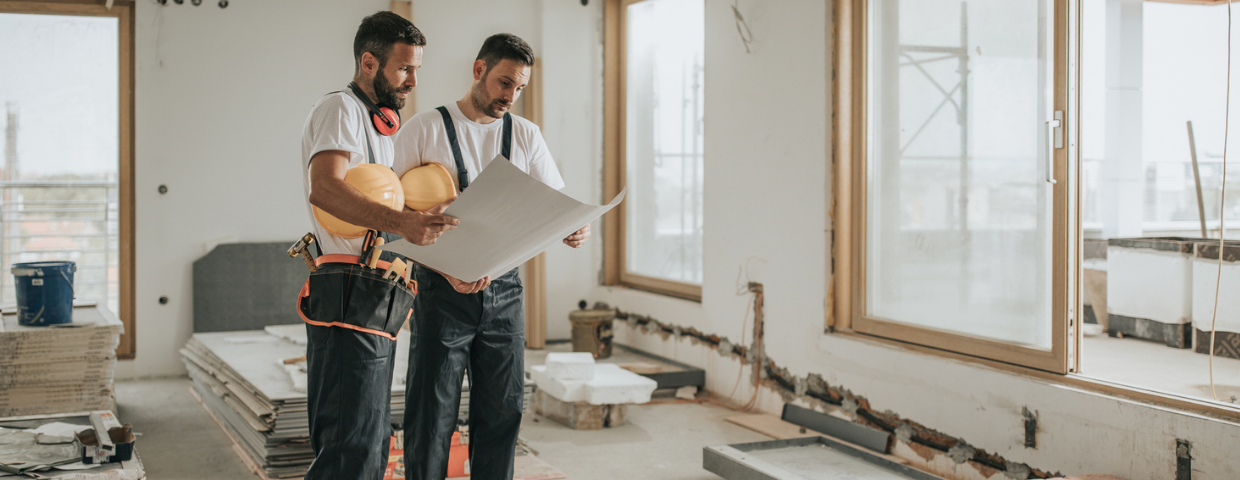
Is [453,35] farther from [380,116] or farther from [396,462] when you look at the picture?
[380,116]

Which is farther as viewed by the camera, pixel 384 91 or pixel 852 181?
pixel 852 181

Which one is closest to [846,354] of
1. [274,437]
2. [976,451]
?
[976,451]

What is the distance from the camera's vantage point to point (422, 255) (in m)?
1.85

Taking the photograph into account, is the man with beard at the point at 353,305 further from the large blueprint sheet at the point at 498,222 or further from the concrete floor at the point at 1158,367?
the concrete floor at the point at 1158,367

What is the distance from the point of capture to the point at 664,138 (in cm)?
549

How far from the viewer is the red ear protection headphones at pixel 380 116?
1.86 metres

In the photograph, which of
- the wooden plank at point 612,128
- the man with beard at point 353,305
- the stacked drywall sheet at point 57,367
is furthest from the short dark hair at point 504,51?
the wooden plank at point 612,128

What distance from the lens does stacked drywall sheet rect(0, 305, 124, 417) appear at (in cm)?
380

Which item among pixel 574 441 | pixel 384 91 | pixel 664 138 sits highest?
pixel 664 138

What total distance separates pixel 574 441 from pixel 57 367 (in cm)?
233

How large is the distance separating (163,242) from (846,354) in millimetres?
3979

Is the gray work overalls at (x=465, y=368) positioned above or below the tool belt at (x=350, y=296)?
below

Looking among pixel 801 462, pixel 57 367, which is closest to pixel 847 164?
pixel 801 462

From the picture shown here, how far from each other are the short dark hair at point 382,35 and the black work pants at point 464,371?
56 centimetres
